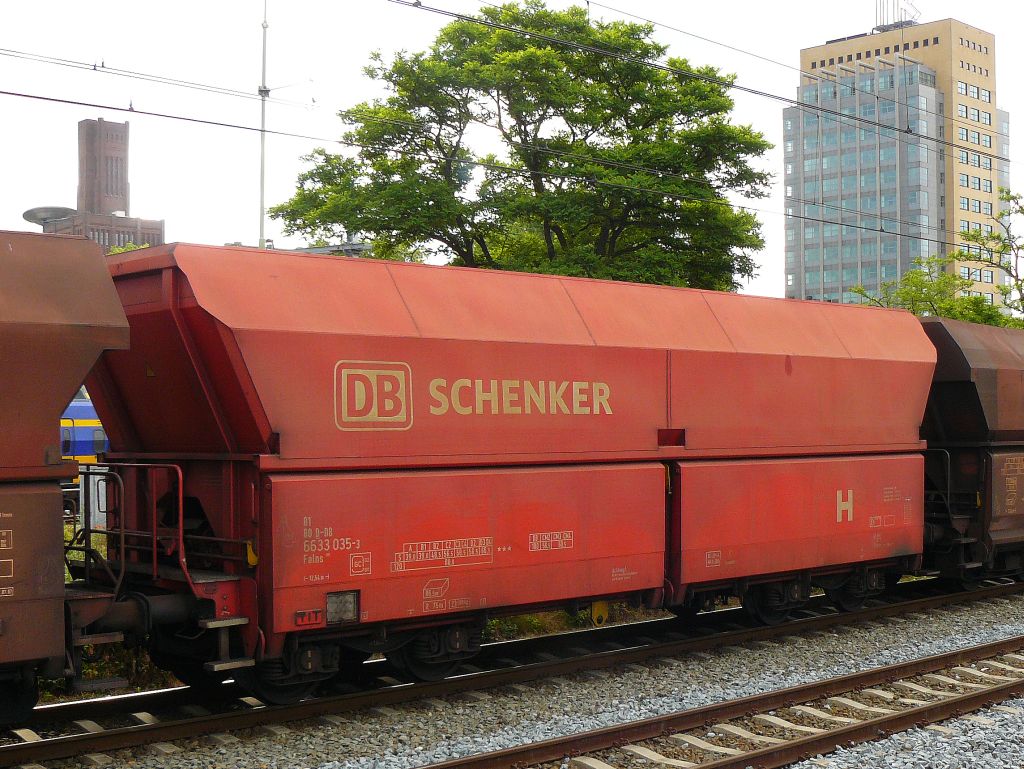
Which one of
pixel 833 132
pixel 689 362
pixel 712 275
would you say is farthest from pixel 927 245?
pixel 689 362

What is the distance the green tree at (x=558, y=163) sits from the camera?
24.9m

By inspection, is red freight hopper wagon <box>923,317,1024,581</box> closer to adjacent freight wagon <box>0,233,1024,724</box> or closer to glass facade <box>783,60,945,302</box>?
adjacent freight wagon <box>0,233,1024,724</box>

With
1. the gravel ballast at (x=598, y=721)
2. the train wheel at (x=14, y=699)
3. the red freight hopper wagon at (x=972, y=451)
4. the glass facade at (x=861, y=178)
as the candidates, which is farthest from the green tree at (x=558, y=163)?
the glass facade at (x=861, y=178)

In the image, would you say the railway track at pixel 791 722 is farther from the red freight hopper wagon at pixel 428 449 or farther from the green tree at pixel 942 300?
the green tree at pixel 942 300

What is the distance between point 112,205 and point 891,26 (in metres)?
107

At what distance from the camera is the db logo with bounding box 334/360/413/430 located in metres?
8.02

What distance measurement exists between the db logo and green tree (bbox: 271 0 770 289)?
16.7 metres

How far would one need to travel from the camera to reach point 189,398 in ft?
26.9

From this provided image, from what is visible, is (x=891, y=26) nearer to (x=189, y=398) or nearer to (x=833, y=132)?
(x=833, y=132)

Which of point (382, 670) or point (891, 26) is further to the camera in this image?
point (891, 26)

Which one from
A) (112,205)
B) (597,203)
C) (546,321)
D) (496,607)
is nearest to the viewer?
(496,607)

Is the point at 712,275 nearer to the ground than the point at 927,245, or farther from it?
nearer to the ground

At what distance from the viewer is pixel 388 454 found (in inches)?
324

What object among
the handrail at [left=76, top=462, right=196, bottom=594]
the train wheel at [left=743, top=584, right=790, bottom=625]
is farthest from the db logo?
the train wheel at [left=743, top=584, right=790, bottom=625]
